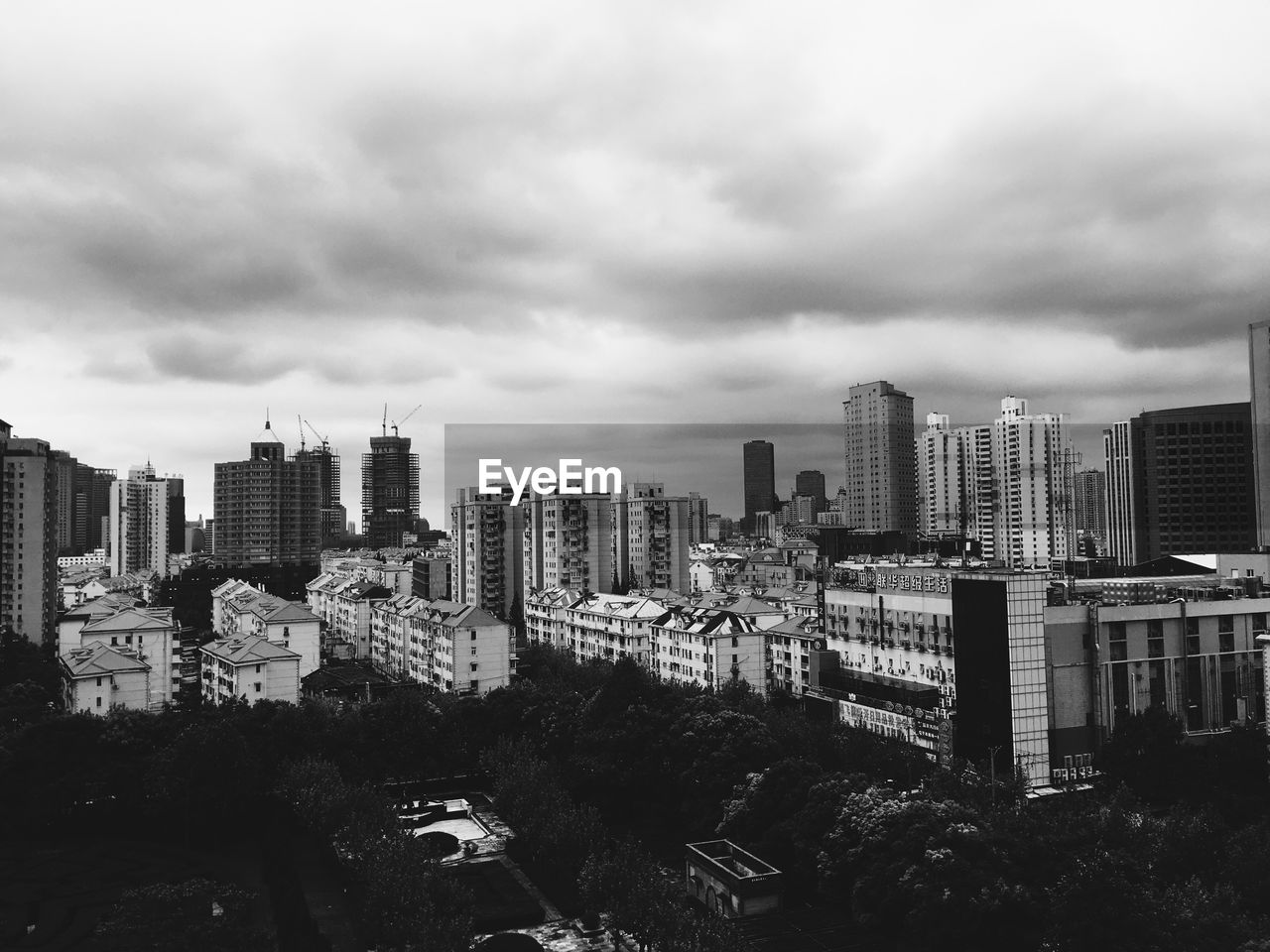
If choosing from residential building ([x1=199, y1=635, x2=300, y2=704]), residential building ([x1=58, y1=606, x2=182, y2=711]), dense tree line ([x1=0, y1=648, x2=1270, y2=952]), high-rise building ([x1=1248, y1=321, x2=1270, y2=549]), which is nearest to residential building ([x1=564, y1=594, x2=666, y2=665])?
dense tree line ([x1=0, y1=648, x2=1270, y2=952])

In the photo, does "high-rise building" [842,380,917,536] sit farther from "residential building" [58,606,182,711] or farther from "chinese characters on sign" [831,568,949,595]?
"residential building" [58,606,182,711]

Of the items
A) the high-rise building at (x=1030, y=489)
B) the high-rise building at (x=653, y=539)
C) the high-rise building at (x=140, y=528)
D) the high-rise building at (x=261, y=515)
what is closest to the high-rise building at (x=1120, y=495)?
the high-rise building at (x=1030, y=489)

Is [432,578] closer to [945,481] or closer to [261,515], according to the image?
[261,515]

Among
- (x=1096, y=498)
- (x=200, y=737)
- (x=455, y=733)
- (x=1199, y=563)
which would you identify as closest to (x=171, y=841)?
(x=200, y=737)

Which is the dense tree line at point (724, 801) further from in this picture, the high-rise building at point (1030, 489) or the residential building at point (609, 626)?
the high-rise building at point (1030, 489)

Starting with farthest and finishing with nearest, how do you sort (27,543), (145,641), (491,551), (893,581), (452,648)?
(491,551) < (27,543) < (452,648) < (145,641) < (893,581)

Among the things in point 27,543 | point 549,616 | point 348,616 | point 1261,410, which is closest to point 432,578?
point 348,616
